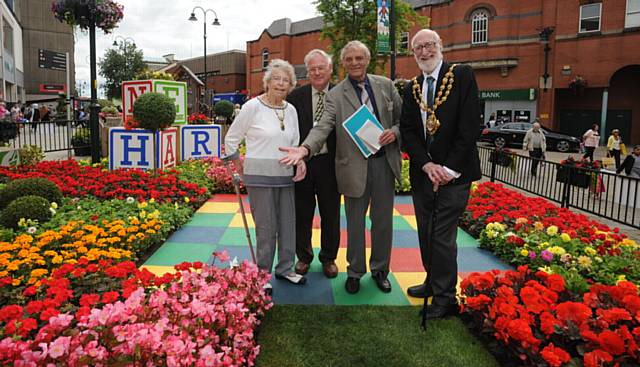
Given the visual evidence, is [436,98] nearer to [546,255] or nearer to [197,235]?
[546,255]

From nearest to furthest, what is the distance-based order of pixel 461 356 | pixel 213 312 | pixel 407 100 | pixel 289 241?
pixel 213 312
pixel 461 356
pixel 407 100
pixel 289 241

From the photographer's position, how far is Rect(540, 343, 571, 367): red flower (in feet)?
7.83

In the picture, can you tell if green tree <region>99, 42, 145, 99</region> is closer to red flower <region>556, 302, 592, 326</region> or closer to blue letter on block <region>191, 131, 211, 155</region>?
blue letter on block <region>191, 131, 211, 155</region>

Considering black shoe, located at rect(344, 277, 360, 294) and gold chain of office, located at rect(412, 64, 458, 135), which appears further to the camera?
black shoe, located at rect(344, 277, 360, 294)

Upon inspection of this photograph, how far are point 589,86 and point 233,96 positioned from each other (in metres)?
37.3

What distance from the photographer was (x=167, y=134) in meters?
9.66

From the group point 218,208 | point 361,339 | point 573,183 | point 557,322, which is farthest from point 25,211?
point 573,183

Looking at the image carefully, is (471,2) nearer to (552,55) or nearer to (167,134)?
(552,55)

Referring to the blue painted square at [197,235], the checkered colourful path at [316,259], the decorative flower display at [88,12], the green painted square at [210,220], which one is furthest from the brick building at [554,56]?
the blue painted square at [197,235]

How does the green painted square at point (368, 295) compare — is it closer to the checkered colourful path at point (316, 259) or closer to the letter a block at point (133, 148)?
the checkered colourful path at point (316, 259)

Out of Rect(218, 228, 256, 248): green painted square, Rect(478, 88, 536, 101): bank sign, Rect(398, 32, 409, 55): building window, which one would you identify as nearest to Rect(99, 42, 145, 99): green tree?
Rect(398, 32, 409, 55): building window

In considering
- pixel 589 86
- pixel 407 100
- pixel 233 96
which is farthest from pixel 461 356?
pixel 233 96

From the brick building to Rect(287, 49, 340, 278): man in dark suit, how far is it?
26616 millimetres

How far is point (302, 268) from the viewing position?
14.5ft
